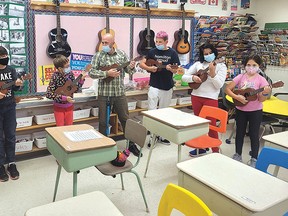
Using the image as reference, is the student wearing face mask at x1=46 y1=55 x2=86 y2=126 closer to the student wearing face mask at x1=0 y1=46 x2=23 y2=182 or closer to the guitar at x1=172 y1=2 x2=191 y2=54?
the student wearing face mask at x1=0 y1=46 x2=23 y2=182

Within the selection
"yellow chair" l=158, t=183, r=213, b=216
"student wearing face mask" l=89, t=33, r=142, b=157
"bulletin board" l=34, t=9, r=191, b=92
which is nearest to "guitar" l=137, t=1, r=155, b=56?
"bulletin board" l=34, t=9, r=191, b=92

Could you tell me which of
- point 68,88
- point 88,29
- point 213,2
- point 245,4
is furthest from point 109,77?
point 245,4

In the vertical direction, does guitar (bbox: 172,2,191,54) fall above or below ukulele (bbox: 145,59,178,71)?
above

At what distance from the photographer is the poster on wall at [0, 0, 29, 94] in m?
3.53

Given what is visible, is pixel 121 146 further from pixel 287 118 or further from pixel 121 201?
pixel 287 118

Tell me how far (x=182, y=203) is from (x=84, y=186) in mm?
1931

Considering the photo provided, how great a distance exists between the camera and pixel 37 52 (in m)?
3.83

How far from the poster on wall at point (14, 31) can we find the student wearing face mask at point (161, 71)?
150 centimetres

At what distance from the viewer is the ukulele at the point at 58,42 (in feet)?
12.6

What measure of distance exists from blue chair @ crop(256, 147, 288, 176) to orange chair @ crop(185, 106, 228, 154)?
1.01m

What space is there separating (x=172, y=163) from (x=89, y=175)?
3.46ft

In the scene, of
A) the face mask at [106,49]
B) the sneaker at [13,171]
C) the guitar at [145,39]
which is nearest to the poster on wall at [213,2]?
the guitar at [145,39]

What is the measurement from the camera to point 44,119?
3.83 metres

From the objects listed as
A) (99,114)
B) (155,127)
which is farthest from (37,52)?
(155,127)
